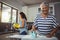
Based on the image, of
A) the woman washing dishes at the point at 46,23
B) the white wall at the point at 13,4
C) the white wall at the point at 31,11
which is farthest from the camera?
the white wall at the point at 31,11

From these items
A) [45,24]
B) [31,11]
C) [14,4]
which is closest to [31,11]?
[31,11]

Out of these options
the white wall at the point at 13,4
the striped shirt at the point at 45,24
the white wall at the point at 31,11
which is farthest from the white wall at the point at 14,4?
the striped shirt at the point at 45,24

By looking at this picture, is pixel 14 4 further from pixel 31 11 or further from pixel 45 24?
pixel 45 24

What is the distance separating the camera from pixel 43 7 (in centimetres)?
169

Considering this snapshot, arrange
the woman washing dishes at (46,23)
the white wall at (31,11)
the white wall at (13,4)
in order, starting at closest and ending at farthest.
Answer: the woman washing dishes at (46,23) → the white wall at (13,4) → the white wall at (31,11)

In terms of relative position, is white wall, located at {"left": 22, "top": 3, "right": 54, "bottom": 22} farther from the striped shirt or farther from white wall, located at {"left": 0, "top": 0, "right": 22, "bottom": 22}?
the striped shirt

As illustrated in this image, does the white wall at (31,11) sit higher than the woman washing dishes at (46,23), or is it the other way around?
the white wall at (31,11)

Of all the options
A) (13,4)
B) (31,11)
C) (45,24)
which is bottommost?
(45,24)

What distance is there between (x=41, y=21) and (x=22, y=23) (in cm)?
110

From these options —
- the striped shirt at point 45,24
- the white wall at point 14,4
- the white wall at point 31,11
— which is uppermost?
the white wall at point 14,4

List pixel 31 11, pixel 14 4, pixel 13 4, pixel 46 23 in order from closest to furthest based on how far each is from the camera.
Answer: pixel 46 23, pixel 13 4, pixel 14 4, pixel 31 11

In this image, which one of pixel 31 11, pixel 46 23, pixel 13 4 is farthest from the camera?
pixel 31 11

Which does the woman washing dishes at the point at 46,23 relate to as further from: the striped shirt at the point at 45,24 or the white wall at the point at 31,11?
the white wall at the point at 31,11

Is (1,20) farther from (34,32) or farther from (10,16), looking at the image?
(34,32)
